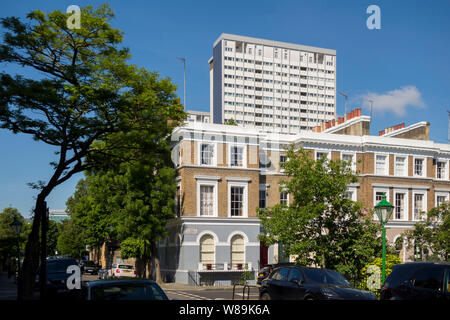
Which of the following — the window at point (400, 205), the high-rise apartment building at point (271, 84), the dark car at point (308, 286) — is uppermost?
the high-rise apartment building at point (271, 84)

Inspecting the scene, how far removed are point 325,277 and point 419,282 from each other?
330 cm

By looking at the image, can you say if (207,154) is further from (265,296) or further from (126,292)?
(126,292)

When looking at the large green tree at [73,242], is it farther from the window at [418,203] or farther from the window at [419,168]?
the window at [419,168]

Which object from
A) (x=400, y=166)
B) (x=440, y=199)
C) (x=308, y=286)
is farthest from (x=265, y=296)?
(x=440, y=199)

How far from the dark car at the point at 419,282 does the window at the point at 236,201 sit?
27.7 metres

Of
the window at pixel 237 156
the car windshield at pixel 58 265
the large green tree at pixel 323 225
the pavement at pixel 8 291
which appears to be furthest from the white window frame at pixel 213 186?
the car windshield at pixel 58 265

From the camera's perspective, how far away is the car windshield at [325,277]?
15951 millimetres

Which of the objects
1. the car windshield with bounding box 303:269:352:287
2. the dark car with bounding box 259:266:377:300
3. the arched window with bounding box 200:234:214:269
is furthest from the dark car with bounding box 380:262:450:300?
the arched window with bounding box 200:234:214:269

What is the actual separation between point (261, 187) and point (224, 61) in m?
96.1

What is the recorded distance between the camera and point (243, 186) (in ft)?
138

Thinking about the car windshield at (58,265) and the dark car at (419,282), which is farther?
the car windshield at (58,265)

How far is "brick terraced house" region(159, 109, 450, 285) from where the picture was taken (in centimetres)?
4075

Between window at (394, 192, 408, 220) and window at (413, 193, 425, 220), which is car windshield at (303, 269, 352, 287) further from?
window at (413, 193, 425, 220)
